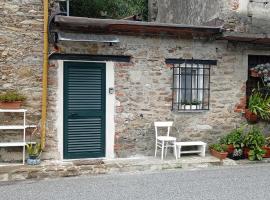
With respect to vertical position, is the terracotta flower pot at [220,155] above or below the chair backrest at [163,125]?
below

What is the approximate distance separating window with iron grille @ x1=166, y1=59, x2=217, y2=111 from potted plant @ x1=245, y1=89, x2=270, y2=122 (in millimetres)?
1201

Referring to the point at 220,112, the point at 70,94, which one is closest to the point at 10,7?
the point at 70,94

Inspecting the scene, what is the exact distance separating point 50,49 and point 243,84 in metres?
5.16

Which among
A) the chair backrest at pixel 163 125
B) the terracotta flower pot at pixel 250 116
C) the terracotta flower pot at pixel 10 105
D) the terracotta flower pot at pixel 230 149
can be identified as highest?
the terracotta flower pot at pixel 10 105

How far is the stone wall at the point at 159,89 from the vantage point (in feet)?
29.4

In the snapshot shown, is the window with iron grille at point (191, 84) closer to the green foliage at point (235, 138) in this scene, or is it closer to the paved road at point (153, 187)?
the green foliage at point (235, 138)

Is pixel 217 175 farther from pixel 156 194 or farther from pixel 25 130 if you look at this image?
pixel 25 130

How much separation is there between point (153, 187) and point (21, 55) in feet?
13.5

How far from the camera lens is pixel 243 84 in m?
9.97

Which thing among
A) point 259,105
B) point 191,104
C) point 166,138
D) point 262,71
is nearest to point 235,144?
point 259,105

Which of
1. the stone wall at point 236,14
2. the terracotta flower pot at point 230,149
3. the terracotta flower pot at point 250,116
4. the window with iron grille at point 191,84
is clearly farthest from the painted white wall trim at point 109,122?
the terracotta flower pot at point 250,116

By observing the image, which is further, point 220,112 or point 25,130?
point 220,112

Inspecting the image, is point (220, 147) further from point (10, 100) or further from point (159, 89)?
point (10, 100)

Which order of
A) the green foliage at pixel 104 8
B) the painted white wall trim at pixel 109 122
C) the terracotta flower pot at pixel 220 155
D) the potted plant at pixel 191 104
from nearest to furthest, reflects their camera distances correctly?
the painted white wall trim at pixel 109 122
the terracotta flower pot at pixel 220 155
the potted plant at pixel 191 104
the green foliage at pixel 104 8
